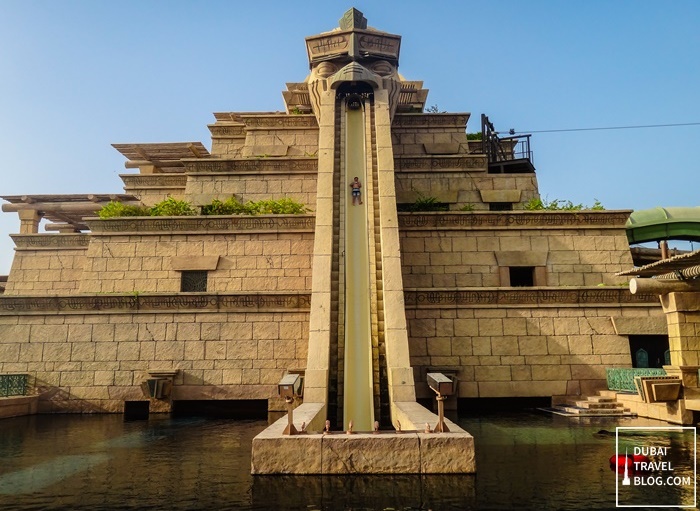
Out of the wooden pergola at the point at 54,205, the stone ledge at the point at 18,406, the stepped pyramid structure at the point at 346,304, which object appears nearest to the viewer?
the stone ledge at the point at 18,406

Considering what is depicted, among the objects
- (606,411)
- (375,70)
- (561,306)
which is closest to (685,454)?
(606,411)

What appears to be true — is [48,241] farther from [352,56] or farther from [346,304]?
[352,56]

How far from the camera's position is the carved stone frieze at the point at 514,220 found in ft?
59.1

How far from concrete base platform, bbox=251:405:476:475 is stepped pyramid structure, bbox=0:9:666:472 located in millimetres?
3290

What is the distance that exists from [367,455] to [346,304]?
6.79 m

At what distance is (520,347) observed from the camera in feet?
50.4

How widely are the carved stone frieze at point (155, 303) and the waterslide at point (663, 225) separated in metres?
19.1

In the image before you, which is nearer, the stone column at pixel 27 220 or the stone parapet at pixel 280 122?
the stone column at pixel 27 220

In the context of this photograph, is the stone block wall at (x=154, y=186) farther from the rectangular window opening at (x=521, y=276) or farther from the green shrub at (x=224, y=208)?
the rectangular window opening at (x=521, y=276)

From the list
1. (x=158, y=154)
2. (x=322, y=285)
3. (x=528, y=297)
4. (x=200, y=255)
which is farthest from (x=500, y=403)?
(x=158, y=154)

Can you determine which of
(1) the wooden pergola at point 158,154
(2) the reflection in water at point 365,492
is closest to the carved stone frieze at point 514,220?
(2) the reflection in water at point 365,492

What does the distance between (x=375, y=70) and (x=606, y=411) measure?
1807 cm

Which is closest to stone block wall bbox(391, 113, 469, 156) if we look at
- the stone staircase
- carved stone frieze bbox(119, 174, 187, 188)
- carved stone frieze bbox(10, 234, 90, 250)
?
carved stone frieze bbox(119, 174, 187, 188)

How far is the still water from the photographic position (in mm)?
6074
